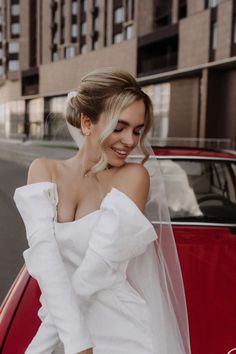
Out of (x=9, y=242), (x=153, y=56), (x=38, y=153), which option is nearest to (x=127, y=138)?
(x=9, y=242)

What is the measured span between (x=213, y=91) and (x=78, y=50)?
71.0ft

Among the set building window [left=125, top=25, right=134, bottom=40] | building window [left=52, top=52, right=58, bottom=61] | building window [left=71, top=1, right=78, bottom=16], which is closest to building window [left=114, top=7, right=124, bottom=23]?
building window [left=125, top=25, right=134, bottom=40]

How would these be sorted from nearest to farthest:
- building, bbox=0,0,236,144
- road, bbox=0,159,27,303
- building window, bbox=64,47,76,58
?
road, bbox=0,159,27,303
building, bbox=0,0,236,144
building window, bbox=64,47,76,58

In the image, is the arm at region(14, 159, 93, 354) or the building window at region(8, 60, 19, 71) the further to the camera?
the building window at region(8, 60, 19, 71)

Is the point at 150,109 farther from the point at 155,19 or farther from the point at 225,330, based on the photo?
the point at 155,19

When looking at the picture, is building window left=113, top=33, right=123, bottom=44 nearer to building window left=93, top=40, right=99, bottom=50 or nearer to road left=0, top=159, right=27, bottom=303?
building window left=93, top=40, right=99, bottom=50

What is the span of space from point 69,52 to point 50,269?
47573 millimetres

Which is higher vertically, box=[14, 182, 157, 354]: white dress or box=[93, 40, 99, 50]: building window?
box=[93, 40, 99, 50]: building window

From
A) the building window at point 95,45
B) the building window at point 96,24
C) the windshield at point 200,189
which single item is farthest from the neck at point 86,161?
the building window at point 96,24

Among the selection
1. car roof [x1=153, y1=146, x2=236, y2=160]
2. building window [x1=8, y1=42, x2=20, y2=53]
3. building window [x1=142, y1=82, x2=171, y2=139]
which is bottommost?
car roof [x1=153, y1=146, x2=236, y2=160]

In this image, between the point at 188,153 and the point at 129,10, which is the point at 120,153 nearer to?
the point at 188,153

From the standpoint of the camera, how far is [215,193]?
3822 mm

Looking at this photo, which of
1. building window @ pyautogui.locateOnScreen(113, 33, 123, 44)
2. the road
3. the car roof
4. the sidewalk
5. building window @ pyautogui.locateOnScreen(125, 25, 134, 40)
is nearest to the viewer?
the car roof

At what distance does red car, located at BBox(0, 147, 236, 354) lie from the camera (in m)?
Answer: 1.77
